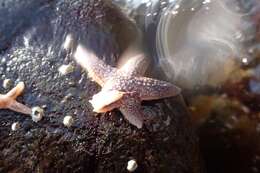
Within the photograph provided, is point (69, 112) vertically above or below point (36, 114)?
below

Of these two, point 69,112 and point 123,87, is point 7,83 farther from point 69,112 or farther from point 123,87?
point 123,87

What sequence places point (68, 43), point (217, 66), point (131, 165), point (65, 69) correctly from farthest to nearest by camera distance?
point (217, 66) → point (68, 43) → point (65, 69) → point (131, 165)

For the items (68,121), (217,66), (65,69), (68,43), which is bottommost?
(217,66)

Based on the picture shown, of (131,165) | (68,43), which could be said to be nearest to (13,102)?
(68,43)

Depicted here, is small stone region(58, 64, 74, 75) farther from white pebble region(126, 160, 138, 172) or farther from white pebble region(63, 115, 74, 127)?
white pebble region(126, 160, 138, 172)

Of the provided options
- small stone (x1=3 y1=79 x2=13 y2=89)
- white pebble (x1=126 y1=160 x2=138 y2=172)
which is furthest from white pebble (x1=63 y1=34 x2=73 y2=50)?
white pebble (x1=126 y1=160 x2=138 y2=172)

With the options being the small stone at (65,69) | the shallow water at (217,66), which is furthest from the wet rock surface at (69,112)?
A: the shallow water at (217,66)
